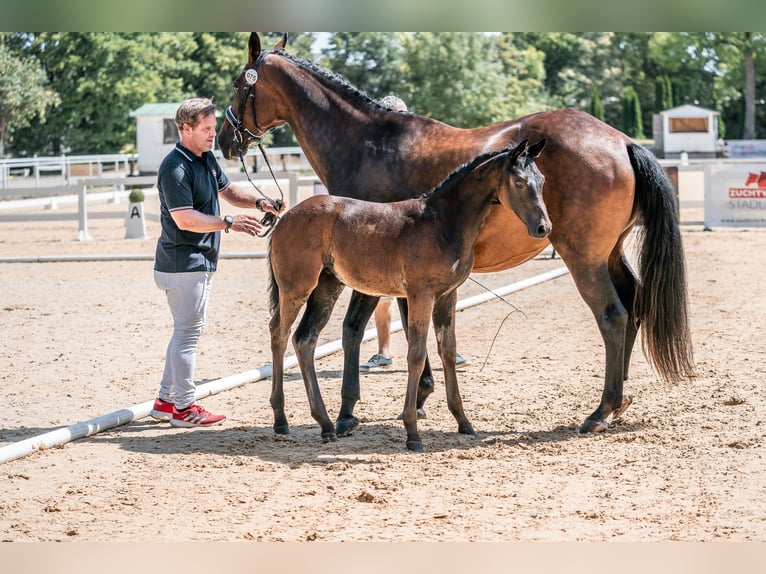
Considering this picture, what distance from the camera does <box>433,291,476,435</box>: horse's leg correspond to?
5.59 meters

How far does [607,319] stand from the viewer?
18.8 feet

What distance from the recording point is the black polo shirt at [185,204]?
574cm

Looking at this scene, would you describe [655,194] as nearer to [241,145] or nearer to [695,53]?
[241,145]

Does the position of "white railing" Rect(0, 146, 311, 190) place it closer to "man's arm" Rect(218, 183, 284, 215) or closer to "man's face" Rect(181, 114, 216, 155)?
"man's arm" Rect(218, 183, 284, 215)

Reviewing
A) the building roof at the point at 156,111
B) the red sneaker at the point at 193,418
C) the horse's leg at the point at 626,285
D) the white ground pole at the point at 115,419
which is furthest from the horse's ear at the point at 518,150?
the building roof at the point at 156,111

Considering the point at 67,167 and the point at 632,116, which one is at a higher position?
the point at 632,116

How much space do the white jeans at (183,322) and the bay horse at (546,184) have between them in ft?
3.03

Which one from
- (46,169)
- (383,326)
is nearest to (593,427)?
(383,326)

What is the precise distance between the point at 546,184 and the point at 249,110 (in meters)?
2.05

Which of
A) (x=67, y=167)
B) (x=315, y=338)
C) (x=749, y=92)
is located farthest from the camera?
(x=749, y=92)

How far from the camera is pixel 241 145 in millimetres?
6395

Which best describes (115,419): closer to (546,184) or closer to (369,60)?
(546,184)

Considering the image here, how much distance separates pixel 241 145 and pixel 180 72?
133 ft

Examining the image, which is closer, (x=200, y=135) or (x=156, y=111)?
(x=200, y=135)
